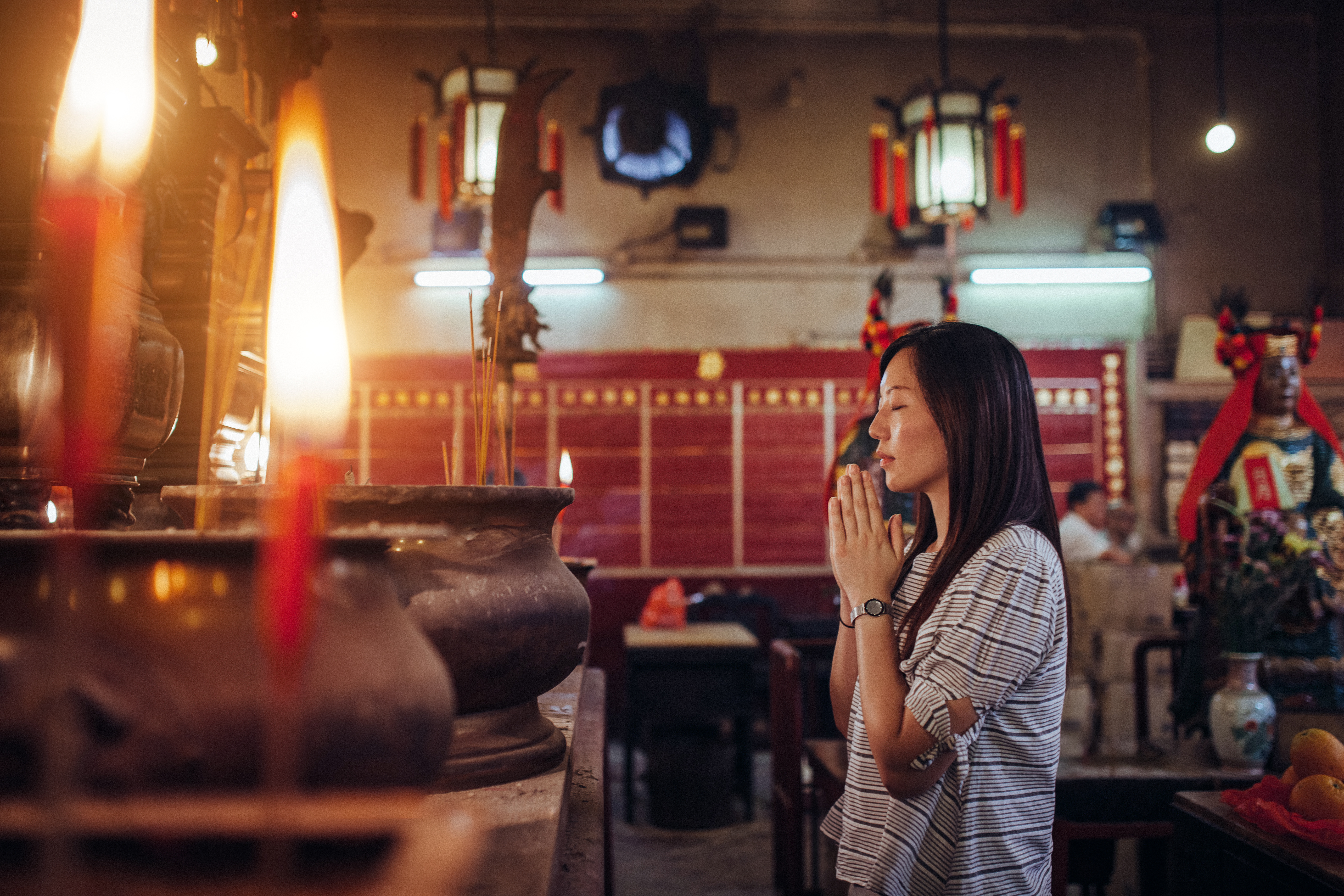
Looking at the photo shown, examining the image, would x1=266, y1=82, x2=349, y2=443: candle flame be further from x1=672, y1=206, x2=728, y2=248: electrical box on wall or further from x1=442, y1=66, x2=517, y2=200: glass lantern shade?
x1=672, y1=206, x2=728, y2=248: electrical box on wall

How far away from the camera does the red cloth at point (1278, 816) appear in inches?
70.6

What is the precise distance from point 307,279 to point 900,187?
20.1 ft

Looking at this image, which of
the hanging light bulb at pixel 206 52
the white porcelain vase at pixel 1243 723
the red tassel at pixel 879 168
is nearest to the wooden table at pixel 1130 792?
the white porcelain vase at pixel 1243 723

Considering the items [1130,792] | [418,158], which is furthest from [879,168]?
[1130,792]

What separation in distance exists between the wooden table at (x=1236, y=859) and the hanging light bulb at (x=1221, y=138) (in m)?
4.68

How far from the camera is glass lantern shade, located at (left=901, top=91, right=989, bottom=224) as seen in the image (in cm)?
532

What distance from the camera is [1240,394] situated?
416cm

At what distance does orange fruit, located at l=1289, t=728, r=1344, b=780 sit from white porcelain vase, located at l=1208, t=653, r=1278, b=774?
2.67 ft

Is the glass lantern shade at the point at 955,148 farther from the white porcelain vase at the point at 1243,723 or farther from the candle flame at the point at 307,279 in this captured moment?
the candle flame at the point at 307,279

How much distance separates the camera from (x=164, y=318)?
1559mm

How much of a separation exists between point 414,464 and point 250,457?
5164 mm

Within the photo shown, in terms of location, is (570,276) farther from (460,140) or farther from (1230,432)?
(1230,432)

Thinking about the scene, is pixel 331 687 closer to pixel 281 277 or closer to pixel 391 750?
pixel 391 750

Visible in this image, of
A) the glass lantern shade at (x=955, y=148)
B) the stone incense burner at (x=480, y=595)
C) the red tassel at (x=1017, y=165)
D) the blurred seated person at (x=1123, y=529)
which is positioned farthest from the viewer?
the blurred seated person at (x=1123, y=529)
